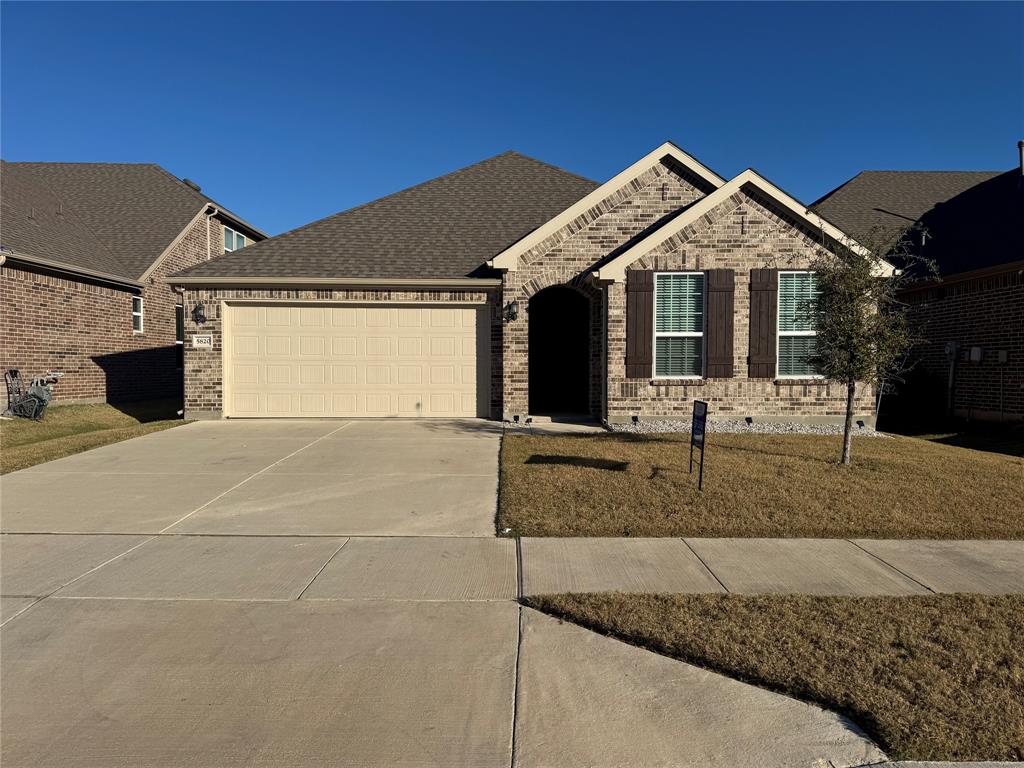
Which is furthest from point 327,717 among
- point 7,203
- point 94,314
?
point 7,203

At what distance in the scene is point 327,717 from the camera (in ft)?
9.61

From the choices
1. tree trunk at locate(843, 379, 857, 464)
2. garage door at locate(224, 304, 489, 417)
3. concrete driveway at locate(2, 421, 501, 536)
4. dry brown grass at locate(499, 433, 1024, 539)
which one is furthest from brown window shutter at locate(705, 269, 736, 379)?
garage door at locate(224, 304, 489, 417)

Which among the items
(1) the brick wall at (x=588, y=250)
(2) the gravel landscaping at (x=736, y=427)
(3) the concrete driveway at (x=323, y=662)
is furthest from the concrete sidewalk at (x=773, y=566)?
(1) the brick wall at (x=588, y=250)

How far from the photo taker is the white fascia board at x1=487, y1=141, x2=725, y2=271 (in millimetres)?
12227

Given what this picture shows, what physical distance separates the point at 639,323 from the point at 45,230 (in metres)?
15.9

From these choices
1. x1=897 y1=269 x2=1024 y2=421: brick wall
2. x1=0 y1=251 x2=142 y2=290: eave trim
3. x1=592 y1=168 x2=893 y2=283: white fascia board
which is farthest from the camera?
x1=0 y1=251 x2=142 y2=290: eave trim

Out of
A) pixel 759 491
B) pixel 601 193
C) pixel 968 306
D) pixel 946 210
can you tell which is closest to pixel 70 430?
pixel 601 193

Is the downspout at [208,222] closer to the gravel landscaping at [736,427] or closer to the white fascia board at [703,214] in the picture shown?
the white fascia board at [703,214]

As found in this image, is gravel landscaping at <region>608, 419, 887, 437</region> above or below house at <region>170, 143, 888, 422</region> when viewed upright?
below

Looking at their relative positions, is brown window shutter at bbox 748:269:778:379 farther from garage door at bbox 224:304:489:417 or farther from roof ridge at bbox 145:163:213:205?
roof ridge at bbox 145:163:213:205

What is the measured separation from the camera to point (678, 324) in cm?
1152

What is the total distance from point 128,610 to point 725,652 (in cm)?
390

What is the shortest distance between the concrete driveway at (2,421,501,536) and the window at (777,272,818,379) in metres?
5.84

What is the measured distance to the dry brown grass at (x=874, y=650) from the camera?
278 cm
